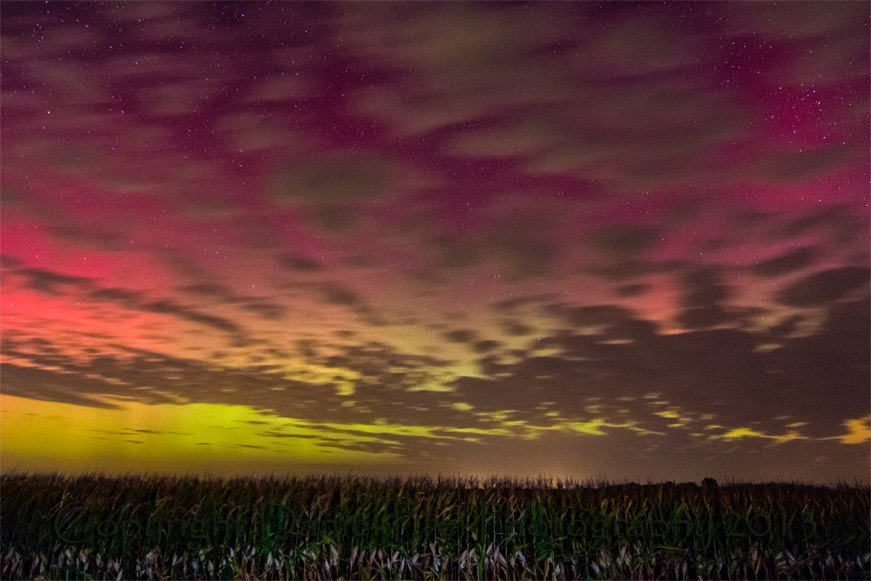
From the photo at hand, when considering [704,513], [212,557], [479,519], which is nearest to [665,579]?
[704,513]

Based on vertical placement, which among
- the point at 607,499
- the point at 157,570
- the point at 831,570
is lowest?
the point at 157,570

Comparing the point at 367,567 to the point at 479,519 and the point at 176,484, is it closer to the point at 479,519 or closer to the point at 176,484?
the point at 479,519

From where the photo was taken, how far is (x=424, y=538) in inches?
1388

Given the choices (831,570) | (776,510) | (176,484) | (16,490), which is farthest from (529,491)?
(16,490)

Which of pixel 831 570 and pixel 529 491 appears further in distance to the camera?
pixel 529 491

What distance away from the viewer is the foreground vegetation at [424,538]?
113 feet

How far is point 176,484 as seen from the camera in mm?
37656

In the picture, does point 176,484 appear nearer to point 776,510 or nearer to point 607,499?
point 607,499

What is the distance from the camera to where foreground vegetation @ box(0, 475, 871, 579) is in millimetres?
34562

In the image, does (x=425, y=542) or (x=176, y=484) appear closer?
(x=425, y=542)

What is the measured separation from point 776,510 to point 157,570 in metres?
27.6

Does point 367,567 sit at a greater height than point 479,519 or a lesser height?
lesser

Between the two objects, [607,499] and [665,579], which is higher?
[607,499]

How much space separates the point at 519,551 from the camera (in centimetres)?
3466
